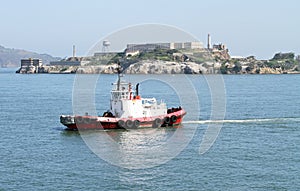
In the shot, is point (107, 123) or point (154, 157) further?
point (107, 123)

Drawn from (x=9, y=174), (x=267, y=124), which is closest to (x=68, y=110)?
(x=267, y=124)

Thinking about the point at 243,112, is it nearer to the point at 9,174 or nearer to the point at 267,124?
the point at 267,124

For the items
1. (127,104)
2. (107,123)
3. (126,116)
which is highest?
(127,104)

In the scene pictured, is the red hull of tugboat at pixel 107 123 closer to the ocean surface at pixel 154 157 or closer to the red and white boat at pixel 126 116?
the red and white boat at pixel 126 116

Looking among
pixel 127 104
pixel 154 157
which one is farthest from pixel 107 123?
pixel 154 157

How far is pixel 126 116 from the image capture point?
145 ft

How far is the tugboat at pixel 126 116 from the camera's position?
43.1 m

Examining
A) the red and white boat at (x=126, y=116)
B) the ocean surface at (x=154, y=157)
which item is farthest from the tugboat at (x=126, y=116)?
the ocean surface at (x=154, y=157)

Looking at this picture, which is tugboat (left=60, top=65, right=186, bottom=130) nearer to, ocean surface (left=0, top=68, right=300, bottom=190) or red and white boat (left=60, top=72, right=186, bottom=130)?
red and white boat (left=60, top=72, right=186, bottom=130)

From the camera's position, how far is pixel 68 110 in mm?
60688

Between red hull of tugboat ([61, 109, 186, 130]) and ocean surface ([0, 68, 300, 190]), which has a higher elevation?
red hull of tugboat ([61, 109, 186, 130])

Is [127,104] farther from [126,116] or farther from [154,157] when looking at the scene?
[154,157]

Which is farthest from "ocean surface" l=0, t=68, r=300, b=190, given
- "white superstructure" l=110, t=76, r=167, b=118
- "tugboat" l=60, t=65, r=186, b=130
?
"white superstructure" l=110, t=76, r=167, b=118

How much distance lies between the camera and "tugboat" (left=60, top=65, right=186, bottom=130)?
43.1 meters
